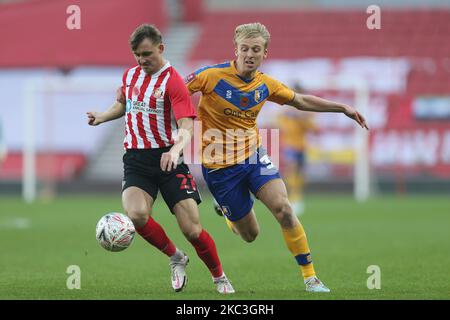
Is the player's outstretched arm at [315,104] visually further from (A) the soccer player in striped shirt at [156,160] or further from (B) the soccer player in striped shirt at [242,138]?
(A) the soccer player in striped shirt at [156,160]

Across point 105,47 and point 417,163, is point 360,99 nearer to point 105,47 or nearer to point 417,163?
point 417,163

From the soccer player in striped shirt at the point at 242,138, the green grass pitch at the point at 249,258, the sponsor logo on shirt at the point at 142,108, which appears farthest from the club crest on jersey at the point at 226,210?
the sponsor logo on shirt at the point at 142,108

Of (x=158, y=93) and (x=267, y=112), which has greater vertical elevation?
(x=267, y=112)

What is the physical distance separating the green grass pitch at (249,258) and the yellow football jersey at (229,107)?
44.5 inches

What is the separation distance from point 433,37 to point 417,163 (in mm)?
4632

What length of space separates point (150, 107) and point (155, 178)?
57 centimetres

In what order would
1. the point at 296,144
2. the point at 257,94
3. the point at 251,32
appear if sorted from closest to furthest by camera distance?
the point at 251,32, the point at 257,94, the point at 296,144

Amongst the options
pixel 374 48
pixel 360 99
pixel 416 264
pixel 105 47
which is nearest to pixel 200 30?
pixel 105 47

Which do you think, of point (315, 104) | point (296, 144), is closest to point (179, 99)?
point (315, 104)

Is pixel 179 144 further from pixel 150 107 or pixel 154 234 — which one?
pixel 154 234

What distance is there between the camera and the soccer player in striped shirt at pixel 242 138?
7719 mm

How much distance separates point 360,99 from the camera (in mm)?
24125

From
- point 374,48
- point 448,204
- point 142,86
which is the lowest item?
point 448,204

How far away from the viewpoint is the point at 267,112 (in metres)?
24.1
